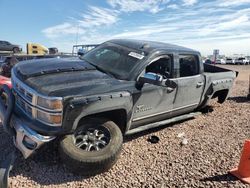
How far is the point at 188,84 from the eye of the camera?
550 cm

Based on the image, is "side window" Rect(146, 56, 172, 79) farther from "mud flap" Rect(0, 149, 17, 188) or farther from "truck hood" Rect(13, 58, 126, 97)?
"mud flap" Rect(0, 149, 17, 188)

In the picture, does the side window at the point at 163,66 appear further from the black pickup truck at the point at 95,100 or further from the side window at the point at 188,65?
the side window at the point at 188,65

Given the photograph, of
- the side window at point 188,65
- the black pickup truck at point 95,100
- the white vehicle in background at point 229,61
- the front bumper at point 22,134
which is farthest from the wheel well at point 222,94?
the white vehicle in background at point 229,61

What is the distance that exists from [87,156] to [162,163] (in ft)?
4.18

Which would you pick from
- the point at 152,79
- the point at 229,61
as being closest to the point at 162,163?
the point at 152,79

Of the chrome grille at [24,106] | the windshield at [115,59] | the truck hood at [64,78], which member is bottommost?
the chrome grille at [24,106]

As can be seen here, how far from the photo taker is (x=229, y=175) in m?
4.03

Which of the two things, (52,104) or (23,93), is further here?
(23,93)

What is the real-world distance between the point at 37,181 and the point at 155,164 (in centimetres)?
173

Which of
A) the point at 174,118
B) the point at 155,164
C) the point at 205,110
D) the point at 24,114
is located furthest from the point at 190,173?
the point at 205,110

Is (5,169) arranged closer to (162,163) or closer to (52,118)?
(52,118)

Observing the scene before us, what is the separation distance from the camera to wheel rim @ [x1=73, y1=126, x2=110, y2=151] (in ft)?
12.6

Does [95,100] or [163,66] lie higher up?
[163,66]

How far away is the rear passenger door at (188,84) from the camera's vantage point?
211 inches
